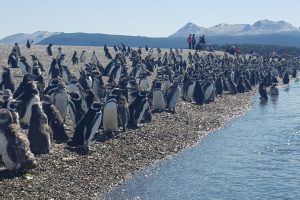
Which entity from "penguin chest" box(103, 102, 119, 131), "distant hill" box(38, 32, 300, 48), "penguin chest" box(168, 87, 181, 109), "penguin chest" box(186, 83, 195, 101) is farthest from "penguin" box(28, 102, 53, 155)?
"distant hill" box(38, 32, 300, 48)

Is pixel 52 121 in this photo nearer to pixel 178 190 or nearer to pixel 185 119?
pixel 178 190

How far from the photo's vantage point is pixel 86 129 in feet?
51.5

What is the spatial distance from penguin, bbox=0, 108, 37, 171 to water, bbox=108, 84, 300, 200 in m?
2.22

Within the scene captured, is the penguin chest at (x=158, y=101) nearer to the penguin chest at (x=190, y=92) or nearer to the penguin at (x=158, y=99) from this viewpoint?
the penguin at (x=158, y=99)

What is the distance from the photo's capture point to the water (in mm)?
14047

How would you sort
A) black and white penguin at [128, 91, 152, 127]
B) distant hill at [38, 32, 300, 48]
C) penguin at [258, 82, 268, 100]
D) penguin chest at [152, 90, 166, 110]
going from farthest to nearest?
distant hill at [38, 32, 300, 48] → penguin at [258, 82, 268, 100] → penguin chest at [152, 90, 166, 110] → black and white penguin at [128, 91, 152, 127]

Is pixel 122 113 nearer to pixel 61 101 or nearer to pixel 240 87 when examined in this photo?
pixel 61 101

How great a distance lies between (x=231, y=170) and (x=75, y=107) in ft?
18.1

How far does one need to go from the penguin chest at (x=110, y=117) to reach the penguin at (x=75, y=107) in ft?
2.82

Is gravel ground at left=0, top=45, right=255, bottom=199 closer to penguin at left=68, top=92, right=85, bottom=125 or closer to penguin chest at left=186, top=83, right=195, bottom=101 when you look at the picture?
penguin at left=68, top=92, right=85, bottom=125

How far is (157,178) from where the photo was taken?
1523 centimetres

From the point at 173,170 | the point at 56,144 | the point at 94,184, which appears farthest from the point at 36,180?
the point at 173,170

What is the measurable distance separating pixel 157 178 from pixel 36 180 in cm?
365

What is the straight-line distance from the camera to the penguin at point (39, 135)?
1443 centimetres
